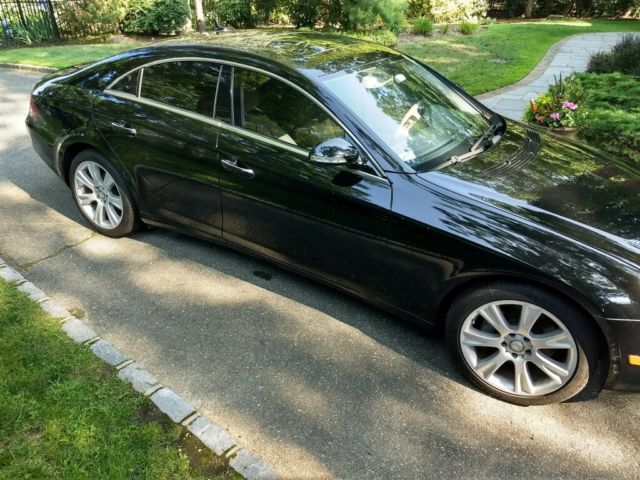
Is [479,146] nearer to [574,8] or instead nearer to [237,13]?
[237,13]

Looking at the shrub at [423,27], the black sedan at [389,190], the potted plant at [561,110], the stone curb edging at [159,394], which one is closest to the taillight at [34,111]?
the black sedan at [389,190]

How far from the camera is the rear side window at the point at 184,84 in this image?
3.61 metres

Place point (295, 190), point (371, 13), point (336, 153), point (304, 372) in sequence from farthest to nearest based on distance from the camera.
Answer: point (371, 13)
point (295, 190)
point (304, 372)
point (336, 153)

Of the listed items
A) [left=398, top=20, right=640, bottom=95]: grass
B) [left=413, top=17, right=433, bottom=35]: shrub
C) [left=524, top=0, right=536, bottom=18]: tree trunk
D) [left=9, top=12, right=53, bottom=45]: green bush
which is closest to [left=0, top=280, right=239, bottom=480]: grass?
[left=398, top=20, right=640, bottom=95]: grass

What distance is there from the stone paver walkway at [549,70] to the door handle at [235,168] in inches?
204

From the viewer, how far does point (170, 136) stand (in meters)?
3.73

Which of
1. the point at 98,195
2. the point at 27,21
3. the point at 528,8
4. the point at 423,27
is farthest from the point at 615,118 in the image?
the point at 528,8

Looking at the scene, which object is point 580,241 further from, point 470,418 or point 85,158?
point 85,158

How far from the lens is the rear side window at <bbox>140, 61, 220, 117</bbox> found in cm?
361

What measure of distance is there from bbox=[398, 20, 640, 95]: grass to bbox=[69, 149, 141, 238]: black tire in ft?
20.9

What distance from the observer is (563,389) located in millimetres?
2697

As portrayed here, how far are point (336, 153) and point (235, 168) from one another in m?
0.83

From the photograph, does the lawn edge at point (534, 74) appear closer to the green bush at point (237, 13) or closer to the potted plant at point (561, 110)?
the potted plant at point (561, 110)

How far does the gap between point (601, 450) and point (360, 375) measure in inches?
49.5
